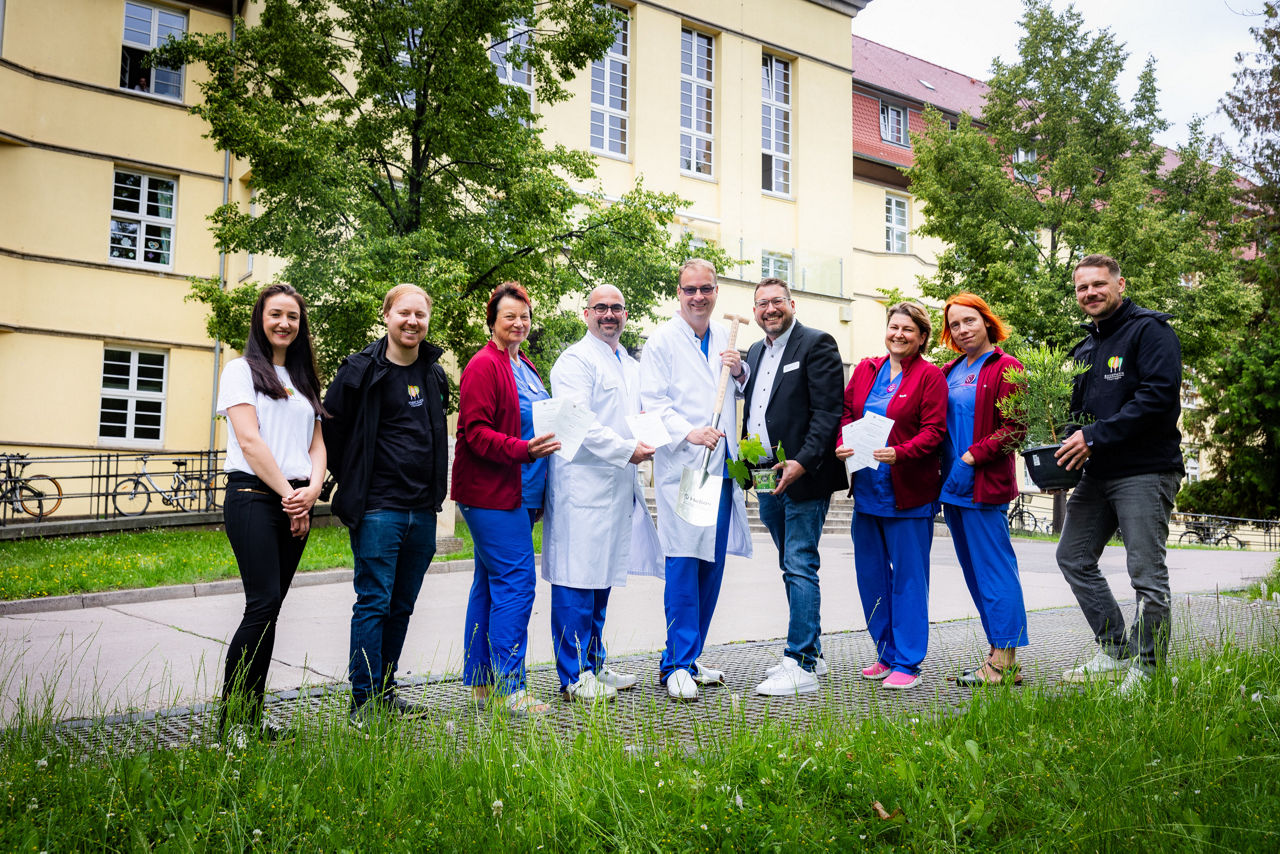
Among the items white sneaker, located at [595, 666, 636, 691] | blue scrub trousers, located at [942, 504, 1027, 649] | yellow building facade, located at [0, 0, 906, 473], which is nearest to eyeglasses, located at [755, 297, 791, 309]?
blue scrub trousers, located at [942, 504, 1027, 649]

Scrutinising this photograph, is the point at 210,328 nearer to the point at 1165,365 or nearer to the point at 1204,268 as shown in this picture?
the point at 1165,365

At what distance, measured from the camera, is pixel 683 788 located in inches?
117

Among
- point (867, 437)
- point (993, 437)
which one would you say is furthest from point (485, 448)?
point (993, 437)

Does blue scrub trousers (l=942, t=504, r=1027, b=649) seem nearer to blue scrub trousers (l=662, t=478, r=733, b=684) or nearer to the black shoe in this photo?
blue scrub trousers (l=662, t=478, r=733, b=684)

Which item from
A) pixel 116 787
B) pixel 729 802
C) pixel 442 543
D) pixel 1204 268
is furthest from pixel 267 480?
pixel 1204 268

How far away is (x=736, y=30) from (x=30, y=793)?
3039 cm

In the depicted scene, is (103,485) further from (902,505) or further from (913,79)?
(913,79)

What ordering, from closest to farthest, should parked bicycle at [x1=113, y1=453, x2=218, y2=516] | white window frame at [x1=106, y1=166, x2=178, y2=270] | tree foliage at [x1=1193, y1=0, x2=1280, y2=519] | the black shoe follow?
1. the black shoe
2. parked bicycle at [x1=113, y1=453, x2=218, y2=516]
3. white window frame at [x1=106, y1=166, x2=178, y2=270]
4. tree foliage at [x1=1193, y1=0, x2=1280, y2=519]

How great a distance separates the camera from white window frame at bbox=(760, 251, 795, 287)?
29513mm

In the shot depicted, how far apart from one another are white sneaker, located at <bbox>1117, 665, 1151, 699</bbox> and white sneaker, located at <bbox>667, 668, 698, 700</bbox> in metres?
1.86

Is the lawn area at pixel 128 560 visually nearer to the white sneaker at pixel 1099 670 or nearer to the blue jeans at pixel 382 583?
the blue jeans at pixel 382 583

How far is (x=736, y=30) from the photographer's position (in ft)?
98.7

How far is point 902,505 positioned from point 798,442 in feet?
2.09

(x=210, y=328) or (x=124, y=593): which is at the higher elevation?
(x=210, y=328)
